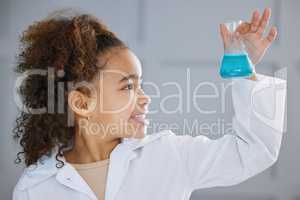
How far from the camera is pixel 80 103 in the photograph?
114 cm

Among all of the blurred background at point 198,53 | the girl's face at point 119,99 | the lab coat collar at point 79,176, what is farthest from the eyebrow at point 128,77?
the blurred background at point 198,53

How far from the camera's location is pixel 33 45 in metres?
1.15

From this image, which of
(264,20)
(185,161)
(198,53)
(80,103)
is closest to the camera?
(264,20)

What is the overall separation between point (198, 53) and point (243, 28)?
0.83 m

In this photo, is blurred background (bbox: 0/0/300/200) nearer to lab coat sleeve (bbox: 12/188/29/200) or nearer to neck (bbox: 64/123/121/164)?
neck (bbox: 64/123/121/164)

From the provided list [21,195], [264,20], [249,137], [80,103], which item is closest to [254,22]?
[264,20]

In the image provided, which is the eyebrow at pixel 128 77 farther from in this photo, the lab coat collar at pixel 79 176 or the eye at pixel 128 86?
the lab coat collar at pixel 79 176

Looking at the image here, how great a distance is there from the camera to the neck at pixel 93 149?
1116 mm

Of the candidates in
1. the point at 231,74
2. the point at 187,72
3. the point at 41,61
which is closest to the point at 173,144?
the point at 231,74

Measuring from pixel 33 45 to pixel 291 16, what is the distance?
105cm

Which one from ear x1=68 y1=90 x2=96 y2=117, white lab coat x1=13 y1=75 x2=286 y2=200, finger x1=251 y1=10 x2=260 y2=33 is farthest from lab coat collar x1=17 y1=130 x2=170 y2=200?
finger x1=251 y1=10 x2=260 y2=33

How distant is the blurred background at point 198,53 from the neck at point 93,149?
684 millimetres

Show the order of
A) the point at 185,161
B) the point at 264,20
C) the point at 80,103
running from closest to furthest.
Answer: the point at 264,20
the point at 185,161
the point at 80,103

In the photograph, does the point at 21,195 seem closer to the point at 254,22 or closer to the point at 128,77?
the point at 128,77
